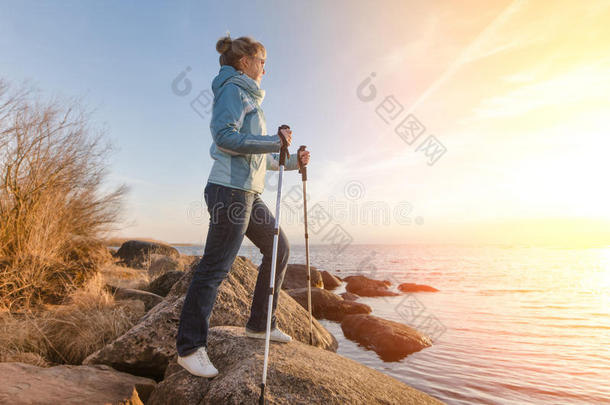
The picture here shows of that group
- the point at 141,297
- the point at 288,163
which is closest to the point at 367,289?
the point at 141,297

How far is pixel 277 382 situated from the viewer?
246cm

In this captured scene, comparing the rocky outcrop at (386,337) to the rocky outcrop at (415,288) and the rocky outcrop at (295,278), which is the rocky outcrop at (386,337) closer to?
the rocky outcrop at (295,278)

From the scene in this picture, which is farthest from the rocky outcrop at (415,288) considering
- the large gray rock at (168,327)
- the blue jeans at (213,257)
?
the blue jeans at (213,257)

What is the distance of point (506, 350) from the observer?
6113 mm

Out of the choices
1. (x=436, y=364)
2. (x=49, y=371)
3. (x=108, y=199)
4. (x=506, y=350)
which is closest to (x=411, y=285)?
(x=506, y=350)

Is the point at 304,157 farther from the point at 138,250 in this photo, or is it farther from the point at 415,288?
the point at 138,250

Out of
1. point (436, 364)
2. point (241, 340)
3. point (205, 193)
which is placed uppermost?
point (205, 193)

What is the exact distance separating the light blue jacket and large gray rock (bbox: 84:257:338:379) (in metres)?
1.69

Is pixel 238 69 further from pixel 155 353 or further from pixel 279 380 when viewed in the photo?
pixel 155 353

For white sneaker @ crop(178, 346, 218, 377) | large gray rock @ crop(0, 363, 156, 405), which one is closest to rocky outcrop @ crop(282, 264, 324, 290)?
large gray rock @ crop(0, 363, 156, 405)

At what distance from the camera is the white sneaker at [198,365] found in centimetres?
259

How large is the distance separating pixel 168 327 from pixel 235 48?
2847 millimetres

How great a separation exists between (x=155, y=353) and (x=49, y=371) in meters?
0.94

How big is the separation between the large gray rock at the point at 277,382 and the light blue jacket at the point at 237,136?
1.34 m
